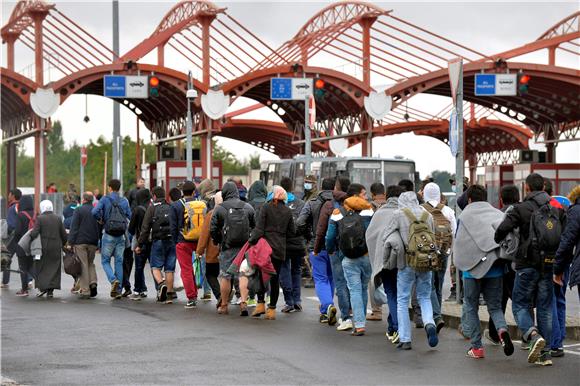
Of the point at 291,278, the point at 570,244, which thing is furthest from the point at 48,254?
the point at 570,244

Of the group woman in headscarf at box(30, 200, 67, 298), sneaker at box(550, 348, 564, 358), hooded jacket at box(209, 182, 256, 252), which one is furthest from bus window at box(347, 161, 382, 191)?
sneaker at box(550, 348, 564, 358)

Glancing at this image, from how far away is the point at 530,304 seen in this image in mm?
12414

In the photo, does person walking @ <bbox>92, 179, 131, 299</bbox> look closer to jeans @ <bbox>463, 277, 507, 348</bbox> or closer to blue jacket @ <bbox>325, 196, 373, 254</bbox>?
blue jacket @ <bbox>325, 196, 373, 254</bbox>

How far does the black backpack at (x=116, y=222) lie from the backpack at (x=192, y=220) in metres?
1.97

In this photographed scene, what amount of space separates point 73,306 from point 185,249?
1915 mm

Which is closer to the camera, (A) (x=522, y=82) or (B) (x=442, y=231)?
(B) (x=442, y=231)

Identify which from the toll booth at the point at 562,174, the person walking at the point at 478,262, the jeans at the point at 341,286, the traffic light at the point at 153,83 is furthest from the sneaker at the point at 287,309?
the toll booth at the point at 562,174

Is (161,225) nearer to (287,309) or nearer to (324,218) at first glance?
(287,309)

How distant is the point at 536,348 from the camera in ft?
38.8

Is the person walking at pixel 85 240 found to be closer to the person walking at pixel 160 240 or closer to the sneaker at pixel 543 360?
the person walking at pixel 160 240

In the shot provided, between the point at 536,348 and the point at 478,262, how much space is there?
1.10 m

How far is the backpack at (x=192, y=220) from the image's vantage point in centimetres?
1833

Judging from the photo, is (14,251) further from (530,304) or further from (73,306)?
(530,304)

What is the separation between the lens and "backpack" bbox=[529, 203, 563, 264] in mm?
12062
